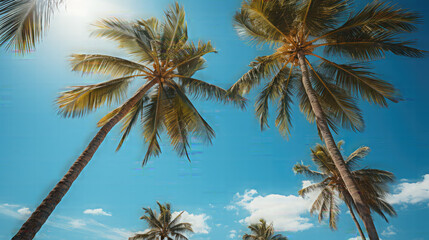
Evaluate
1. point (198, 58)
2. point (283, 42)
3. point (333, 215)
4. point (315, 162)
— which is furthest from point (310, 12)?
point (333, 215)

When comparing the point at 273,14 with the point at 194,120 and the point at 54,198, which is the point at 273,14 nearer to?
the point at 194,120

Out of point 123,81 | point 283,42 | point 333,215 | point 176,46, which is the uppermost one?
point 283,42

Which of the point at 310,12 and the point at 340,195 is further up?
the point at 310,12

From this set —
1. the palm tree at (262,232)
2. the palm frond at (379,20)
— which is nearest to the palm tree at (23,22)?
the palm frond at (379,20)

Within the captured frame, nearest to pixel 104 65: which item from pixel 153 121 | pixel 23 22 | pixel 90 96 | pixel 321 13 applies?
pixel 90 96

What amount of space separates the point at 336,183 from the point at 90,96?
15.6 m

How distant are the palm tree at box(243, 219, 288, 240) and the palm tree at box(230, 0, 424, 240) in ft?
57.6

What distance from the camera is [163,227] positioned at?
21.8 metres

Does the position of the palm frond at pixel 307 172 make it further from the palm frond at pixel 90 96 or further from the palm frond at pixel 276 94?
the palm frond at pixel 90 96

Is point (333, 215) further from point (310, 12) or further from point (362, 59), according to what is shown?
point (310, 12)

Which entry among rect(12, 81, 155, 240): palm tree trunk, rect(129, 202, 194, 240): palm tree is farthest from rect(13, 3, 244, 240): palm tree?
rect(129, 202, 194, 240): palm tree

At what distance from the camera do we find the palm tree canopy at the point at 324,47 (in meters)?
7.45

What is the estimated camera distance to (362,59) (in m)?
8.38

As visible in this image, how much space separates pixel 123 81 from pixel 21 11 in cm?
543
